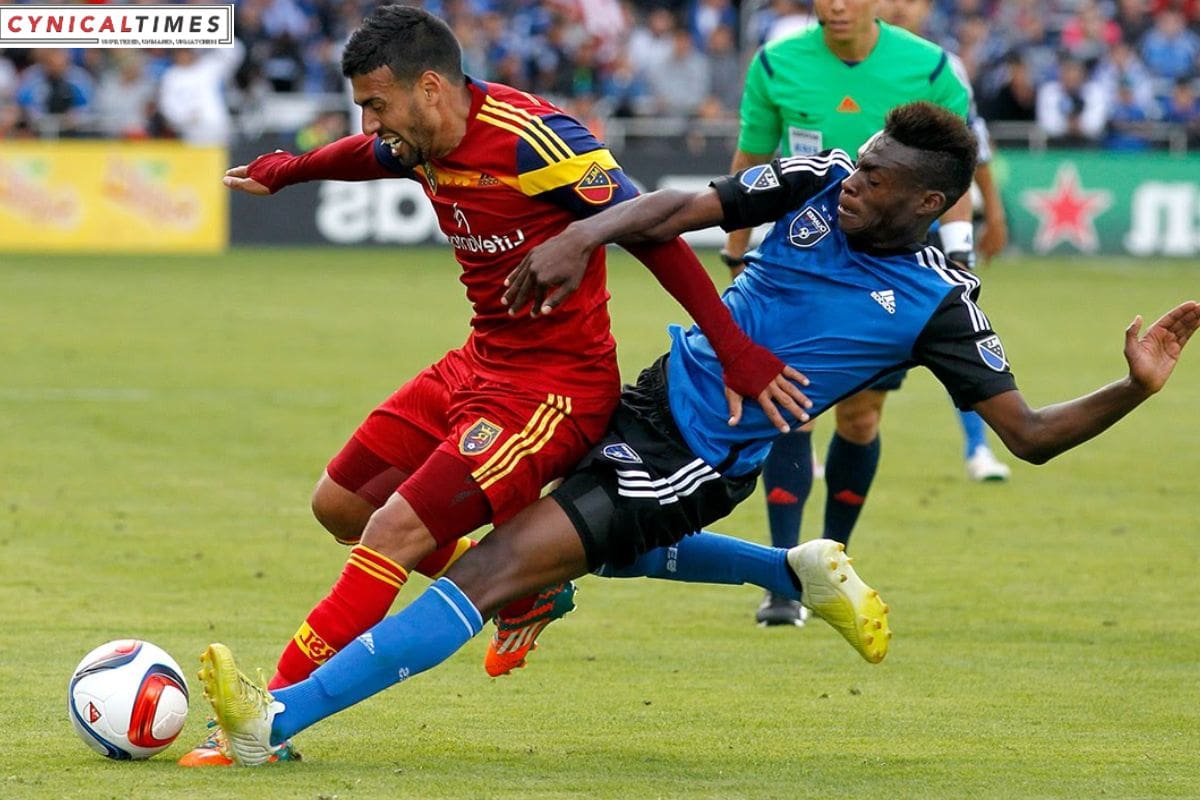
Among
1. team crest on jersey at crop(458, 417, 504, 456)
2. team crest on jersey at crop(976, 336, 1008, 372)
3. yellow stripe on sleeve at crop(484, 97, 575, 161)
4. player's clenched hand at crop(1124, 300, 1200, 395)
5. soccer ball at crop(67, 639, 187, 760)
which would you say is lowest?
soccer ball at crop(67, 639, 187, 760)

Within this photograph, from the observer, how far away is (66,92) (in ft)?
80.6

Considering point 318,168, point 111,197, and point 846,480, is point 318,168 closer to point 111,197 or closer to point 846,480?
point 846,480

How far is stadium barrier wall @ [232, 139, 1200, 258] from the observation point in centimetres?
2461

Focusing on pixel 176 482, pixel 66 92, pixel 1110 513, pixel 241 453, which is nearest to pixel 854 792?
pixel 1110 513

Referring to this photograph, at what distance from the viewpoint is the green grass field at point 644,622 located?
17.6 ft

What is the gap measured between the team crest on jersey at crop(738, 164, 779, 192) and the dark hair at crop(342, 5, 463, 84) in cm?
86

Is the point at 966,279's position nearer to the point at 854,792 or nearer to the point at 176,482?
the point at 854,792

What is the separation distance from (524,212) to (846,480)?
250 centimetres

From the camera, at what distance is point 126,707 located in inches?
210

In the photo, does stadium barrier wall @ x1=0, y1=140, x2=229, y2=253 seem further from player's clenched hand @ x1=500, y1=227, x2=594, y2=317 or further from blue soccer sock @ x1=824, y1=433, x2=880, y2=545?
player's clenched hand @ x1=500, y1=227, x2=594, y2=317

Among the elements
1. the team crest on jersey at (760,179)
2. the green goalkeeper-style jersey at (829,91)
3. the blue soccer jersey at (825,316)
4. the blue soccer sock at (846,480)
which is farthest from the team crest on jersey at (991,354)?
the green goalkeeper-style jersey at (829,91)

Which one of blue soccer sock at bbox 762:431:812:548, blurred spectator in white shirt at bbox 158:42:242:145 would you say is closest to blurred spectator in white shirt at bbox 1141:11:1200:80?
blurred spectator in white shirt at bbox 158:42:242:145

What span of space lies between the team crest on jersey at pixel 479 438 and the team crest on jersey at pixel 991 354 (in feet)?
4.35

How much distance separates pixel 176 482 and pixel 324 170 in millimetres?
4392
